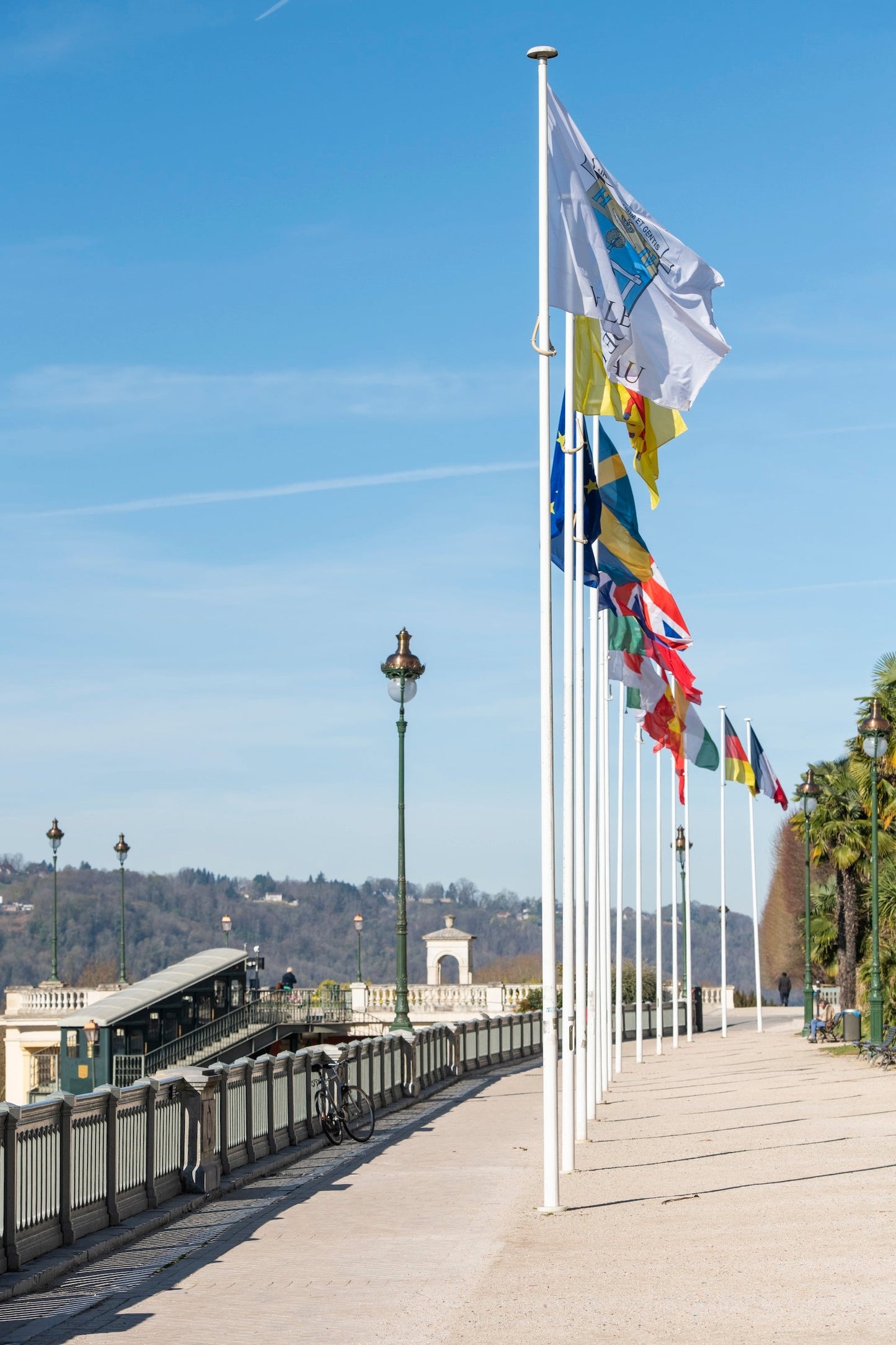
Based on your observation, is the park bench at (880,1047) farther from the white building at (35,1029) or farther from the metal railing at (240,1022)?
the white building at (35,1029)

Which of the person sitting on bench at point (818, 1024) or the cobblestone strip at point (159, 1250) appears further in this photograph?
the person sitting on bench at point (818, 1024)

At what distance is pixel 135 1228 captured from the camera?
12516 millimetres

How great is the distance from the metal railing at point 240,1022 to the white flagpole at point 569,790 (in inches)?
914

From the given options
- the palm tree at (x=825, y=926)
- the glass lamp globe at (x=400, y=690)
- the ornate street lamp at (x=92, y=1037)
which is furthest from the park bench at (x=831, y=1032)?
the glass lamp globe at (x=400, y=690)

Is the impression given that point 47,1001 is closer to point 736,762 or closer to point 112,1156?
point 736,762

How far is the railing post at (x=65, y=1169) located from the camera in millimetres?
11555

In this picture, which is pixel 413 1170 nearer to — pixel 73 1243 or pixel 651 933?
pixel 73 1243

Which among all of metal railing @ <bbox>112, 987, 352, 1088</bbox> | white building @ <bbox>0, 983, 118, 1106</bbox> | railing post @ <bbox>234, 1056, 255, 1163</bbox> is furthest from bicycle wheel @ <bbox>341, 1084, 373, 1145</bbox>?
white building @ <bbox>0, 983, 118, 1106</bbox>

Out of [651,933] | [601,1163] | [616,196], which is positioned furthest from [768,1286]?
[651,933]

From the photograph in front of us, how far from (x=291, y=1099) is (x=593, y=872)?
23.4 feet

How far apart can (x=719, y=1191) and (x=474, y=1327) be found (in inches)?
235

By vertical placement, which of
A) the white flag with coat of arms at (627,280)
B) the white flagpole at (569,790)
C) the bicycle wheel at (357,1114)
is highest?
the white flag with coat of arms at (627,280)

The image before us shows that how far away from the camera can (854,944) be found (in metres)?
52.5

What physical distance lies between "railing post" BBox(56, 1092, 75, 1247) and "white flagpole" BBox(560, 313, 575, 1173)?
619cm
